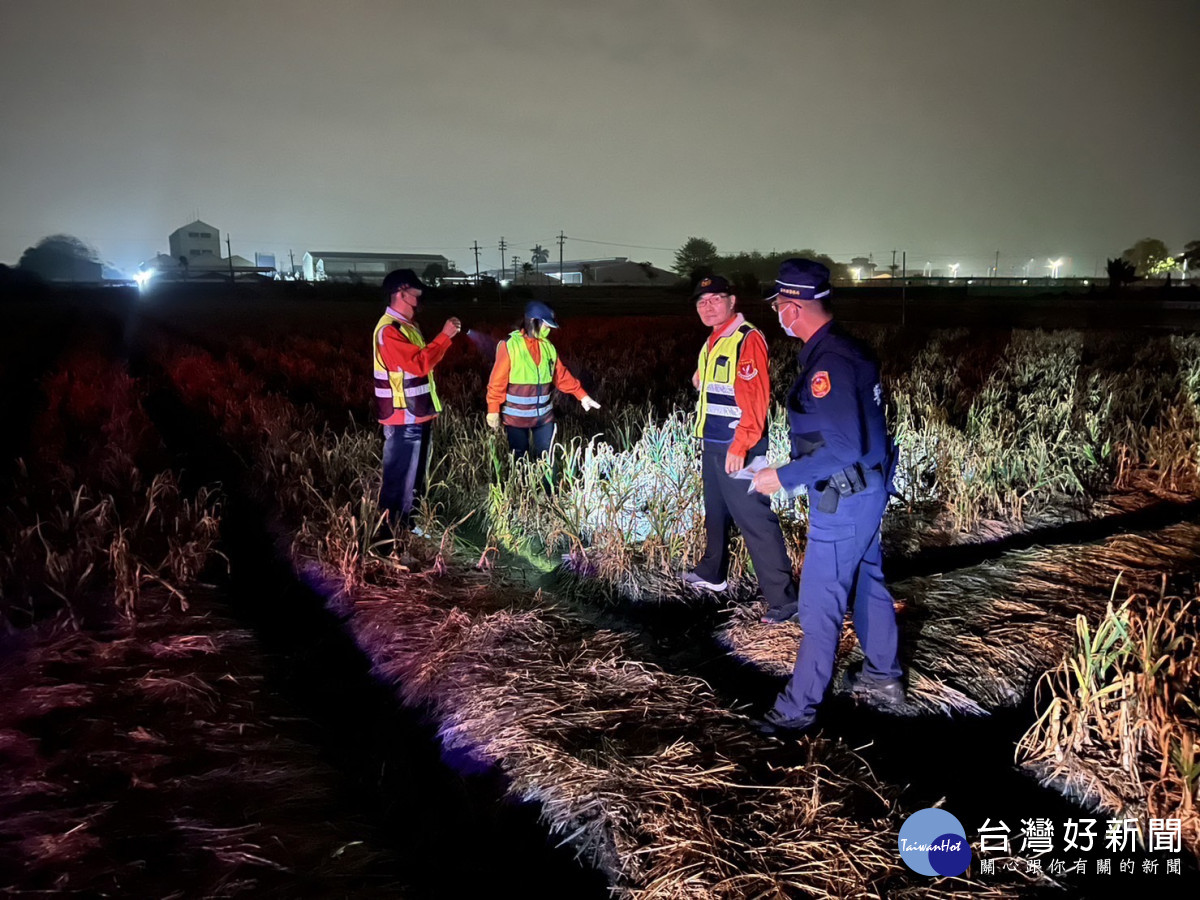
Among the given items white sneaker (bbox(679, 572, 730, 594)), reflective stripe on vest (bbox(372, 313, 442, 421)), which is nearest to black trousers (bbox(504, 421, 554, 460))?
reflective stripe on vest (bbox(372, 313, 442, 421))

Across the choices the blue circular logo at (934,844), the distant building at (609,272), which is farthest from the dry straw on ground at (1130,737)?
the distant building at (609,272)

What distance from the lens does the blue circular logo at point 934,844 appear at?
215 cm

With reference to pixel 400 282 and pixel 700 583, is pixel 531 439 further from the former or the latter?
pixel 700 583

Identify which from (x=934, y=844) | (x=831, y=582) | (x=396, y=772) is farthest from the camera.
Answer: (x=396, y=772)

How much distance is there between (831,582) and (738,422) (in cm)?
117

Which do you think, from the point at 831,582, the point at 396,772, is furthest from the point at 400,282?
the point at 831,582

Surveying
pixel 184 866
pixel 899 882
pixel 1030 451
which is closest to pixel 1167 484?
pixel 1030 451

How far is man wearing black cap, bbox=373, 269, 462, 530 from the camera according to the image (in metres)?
4.69

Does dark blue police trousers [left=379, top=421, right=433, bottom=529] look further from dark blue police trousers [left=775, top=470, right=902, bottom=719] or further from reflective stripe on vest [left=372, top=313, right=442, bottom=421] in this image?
dark blue police trousers [left=775, top=470, right=902, bottom=719]

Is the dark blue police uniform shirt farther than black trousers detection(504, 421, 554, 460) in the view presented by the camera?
No

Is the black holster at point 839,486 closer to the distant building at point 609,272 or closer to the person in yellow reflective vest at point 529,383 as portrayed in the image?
the person in yellow reflective vest at point 529,383

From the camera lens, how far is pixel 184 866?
2160mm

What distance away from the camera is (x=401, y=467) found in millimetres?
5020

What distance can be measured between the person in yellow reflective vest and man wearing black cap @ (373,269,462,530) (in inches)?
21.0
